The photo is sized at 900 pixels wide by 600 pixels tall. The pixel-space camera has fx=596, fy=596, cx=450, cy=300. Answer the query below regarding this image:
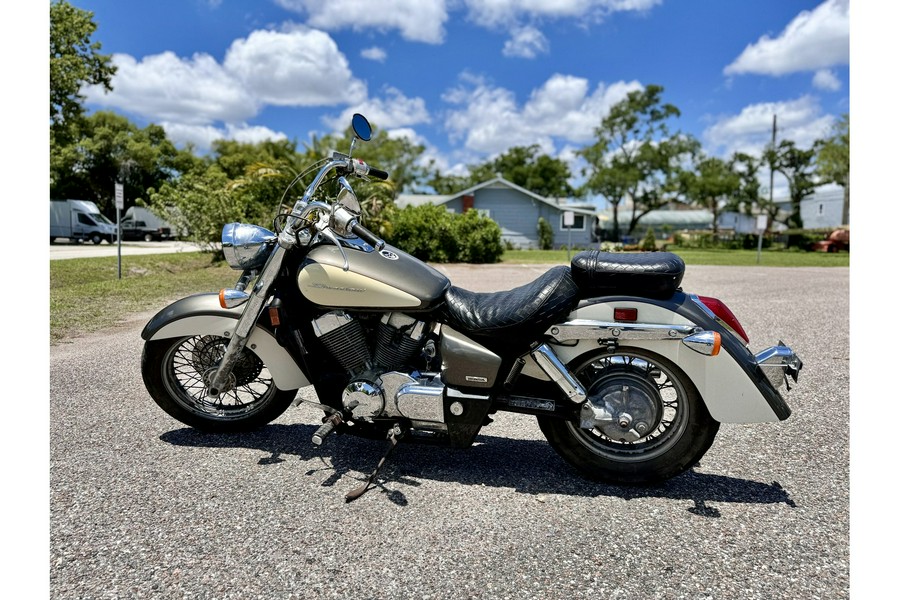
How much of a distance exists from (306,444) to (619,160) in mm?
51778

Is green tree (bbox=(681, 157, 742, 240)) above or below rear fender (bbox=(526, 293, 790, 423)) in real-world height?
above

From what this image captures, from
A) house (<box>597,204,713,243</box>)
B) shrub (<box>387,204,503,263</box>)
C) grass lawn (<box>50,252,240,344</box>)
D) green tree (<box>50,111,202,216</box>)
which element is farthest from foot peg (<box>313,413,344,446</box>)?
house (<box>597,204,713,243</box>)

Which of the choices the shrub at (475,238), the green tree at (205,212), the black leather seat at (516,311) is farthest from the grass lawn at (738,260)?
the black leather seat at (516,311)

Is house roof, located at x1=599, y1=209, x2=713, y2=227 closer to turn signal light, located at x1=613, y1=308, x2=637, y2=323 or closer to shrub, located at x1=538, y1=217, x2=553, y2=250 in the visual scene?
shrub, located at x1=538, y1=217, x2=553, y2=250

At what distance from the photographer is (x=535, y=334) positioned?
3014mm

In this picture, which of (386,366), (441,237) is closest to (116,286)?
(386,366)

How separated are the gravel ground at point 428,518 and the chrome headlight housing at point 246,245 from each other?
1.15 m

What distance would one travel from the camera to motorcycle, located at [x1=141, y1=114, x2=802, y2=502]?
9.68 feet

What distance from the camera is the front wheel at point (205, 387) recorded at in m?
3.68

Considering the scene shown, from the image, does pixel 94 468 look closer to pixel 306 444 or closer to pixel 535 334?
pixel 306 444

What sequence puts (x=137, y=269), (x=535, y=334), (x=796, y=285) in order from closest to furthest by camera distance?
(x=535, y=334)
(x=796, y=285)
(x=137, y=269)

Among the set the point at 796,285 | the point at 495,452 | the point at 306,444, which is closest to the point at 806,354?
the point at 495,452

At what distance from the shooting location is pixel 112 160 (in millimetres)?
44875

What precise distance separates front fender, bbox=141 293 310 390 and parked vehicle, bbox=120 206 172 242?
37270 mm
